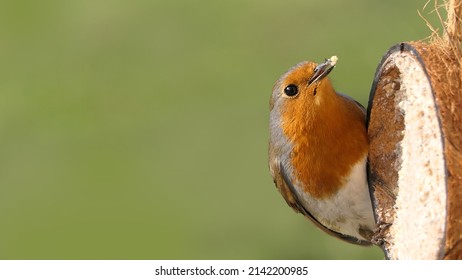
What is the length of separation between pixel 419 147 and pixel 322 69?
649 mm

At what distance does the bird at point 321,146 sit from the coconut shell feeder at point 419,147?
0.10 metres

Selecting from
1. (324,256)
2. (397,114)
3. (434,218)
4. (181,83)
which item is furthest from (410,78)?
(181,83)

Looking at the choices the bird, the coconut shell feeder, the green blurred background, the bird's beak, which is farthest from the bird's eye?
the green blurred background

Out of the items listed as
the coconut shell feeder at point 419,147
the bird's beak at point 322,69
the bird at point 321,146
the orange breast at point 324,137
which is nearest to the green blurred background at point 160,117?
the bird at point 321,146

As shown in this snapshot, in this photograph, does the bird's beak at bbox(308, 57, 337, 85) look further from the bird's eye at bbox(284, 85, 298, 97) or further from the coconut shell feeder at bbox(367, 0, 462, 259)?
the coconut shell feeder at bbox(367, 0, 462, 259)

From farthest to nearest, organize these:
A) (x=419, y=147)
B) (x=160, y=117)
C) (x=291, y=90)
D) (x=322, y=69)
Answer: (x=160, y=117) → (x=291, y=90) → (x=322, y=69) → (x=419, y=147)

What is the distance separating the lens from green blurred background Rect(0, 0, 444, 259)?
7.21 meters

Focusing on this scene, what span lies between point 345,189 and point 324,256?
7.92 ft

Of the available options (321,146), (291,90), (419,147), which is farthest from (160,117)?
(419,147)

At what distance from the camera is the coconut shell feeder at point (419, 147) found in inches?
137

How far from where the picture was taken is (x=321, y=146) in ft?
14.1

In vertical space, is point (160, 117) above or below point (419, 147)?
above

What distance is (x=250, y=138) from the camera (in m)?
7.66

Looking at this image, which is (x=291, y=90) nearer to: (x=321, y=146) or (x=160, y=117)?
(x=321, y=146)
